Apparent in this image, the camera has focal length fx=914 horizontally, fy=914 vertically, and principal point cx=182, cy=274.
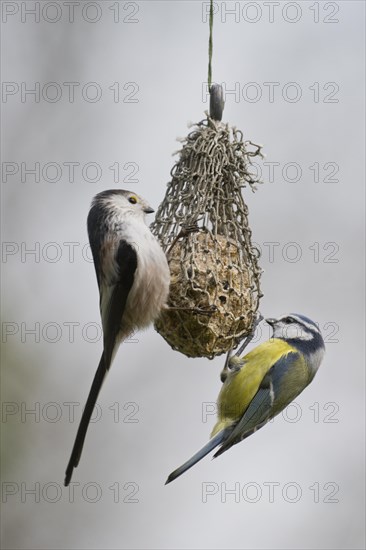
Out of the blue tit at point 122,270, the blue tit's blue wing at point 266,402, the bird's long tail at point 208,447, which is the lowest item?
the bird's long tail at point 208,447

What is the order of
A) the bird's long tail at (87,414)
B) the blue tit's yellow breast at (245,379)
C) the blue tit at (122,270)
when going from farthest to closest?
the blue tit's yellow breast at (245,379) < the blue tit at (122,270) < the bird's long tail at (87,414)

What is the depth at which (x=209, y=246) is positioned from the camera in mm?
4602

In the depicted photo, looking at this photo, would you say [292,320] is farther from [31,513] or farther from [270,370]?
[31,513]

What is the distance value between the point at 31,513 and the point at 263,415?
294 cm

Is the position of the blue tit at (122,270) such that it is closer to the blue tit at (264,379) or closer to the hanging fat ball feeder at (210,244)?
the hanging fat ball feeder at (210,244)

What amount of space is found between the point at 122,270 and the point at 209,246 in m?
0.45

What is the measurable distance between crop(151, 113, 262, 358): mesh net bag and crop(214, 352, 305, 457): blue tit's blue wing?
0.90ft

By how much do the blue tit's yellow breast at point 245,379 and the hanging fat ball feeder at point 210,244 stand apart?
19 centimetres

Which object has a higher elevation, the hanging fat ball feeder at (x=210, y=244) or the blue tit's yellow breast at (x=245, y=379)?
the hanging fat ball feeder at (x=210, y=244)

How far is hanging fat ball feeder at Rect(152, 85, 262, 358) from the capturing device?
4.54m

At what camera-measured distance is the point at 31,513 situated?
704 cm

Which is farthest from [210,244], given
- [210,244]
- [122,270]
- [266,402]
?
[266,402]

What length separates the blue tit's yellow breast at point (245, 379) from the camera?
190 inches

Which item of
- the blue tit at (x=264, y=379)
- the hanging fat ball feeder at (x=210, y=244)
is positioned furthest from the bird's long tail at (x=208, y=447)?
the hanging fat ball feeder at (x=210, y=244)
